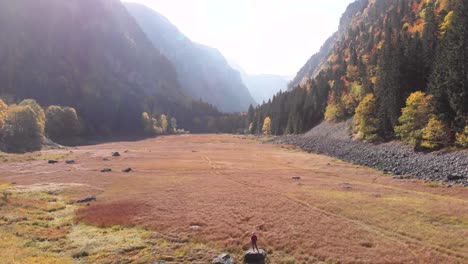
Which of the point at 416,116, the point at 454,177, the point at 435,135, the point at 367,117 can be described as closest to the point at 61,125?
the point at 367,117

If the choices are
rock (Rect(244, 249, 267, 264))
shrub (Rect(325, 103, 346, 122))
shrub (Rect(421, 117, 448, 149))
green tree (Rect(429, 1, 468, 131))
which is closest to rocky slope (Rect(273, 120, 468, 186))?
shrub (Rect(421, 117, 448, 149))

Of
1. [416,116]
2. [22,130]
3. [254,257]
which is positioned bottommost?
[254,257]

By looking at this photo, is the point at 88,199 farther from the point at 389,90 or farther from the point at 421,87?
the point at 421,87

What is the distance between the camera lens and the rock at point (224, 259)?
27.0 metres

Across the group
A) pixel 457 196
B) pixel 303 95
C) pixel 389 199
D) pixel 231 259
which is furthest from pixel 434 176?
pixel 303 95

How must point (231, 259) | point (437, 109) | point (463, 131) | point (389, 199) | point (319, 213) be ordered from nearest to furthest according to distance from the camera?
point (231, 259) < point (319, 213) < point (389, 199) < point (463, 131) < point (437, 109)

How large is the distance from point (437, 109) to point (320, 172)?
102ft

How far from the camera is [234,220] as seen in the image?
37.4 m

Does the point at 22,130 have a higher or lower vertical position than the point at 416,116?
lower

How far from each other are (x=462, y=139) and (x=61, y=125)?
7510 inches

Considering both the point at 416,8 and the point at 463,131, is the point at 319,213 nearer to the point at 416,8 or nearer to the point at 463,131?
the point at 463,131

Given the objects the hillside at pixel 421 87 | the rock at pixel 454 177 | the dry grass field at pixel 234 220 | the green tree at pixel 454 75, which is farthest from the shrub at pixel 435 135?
the rock at pixel 454 177

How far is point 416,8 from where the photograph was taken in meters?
191

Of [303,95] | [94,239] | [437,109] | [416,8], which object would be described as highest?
[416,8]
